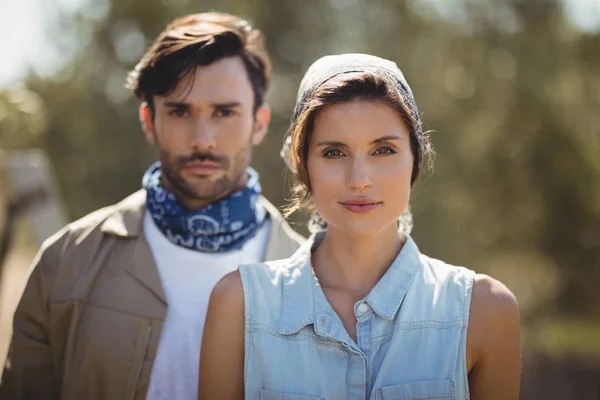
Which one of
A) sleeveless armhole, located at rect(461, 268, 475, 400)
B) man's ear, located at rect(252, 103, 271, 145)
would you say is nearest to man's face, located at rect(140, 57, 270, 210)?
man's ear, located at rect(252, 103, 271, 145)

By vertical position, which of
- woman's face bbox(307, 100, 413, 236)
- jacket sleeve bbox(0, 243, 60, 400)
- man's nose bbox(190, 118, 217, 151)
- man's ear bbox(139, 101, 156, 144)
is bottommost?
jacket sleeve bbox(0, 243, 60, 400)

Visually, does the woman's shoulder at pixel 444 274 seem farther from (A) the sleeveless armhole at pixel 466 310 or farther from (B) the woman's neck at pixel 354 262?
(B) the woman's neck at pixel 354 262

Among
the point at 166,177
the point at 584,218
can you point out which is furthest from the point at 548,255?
the point at 166,177

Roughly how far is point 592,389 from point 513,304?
7352mm

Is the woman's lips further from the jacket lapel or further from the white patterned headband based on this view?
the jacket lapel

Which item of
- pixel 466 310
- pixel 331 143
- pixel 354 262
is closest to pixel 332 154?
pixel 331 143

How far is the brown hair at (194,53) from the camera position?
2988mm

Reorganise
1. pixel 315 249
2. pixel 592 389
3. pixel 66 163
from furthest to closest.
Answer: pixel 66 163
pixel 592 389
pixel 315 249

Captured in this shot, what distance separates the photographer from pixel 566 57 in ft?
31.3

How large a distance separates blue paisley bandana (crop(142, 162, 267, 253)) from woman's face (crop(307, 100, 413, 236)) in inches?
33.3

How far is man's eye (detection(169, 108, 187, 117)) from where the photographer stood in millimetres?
3008

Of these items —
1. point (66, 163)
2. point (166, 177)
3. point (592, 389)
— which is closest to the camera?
point (166, 177)

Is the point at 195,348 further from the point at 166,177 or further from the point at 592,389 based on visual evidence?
the point at 592,389

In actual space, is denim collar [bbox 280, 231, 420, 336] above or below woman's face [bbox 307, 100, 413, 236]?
below
